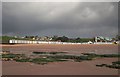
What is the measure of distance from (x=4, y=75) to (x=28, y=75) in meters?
1.87

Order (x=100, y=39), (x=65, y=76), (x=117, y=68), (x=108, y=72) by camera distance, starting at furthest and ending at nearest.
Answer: (x=100, y=39) < (x=117, y=68) < (x=108, y=72) < (x=65, y=76)

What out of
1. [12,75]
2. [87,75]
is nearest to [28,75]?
[12,75]

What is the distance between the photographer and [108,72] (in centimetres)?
2028

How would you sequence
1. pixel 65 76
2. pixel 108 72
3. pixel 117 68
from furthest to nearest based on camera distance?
1. pixel 117 68
2. pixel 108 72
3. pixel 65 76

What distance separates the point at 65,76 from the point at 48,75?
1332mm

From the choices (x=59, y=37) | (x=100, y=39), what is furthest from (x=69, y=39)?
(x=100, y=39)

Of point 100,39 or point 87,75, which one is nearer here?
point 87,75

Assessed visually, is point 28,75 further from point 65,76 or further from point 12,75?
point 65,76

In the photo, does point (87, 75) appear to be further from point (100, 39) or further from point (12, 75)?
point (100, 39)

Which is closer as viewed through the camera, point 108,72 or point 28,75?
point 28,75

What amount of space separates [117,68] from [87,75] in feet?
15.5

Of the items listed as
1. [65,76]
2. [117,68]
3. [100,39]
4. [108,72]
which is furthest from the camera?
[100,39]

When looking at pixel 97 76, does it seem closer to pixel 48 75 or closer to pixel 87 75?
pixel 87 75

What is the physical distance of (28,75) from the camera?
18.7m
